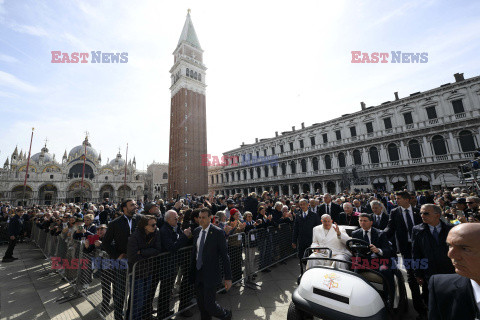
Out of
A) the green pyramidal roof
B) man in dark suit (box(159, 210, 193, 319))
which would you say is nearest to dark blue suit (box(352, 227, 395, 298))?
man in dark suit (box(159, 210, 193, 319))

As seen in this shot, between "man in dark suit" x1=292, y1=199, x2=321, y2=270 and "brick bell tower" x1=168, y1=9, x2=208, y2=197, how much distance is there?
3231 centimetres

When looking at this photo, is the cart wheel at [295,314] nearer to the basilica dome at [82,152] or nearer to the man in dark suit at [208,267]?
the man in dark suit at [208,267]

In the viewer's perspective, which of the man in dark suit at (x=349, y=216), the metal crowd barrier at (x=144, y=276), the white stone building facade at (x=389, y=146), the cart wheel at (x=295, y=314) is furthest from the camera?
the white stone building facade at (x=389, y=146)

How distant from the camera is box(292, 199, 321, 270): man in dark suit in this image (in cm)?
543

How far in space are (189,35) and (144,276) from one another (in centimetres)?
5104

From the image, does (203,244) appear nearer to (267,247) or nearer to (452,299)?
(452,299)

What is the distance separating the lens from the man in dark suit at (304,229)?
5.43 m

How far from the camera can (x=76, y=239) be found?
18.2ft

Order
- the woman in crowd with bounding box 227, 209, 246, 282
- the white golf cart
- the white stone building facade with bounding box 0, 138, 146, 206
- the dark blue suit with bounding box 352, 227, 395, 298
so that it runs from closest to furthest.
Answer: the white golf cart < the dark blue suit with bounding box 352, 227, 395, 298 < the woman in crowd with bounding box 227, 209, 246, 282 < the white stone building facade with bounding box 0, 138, 146, 206

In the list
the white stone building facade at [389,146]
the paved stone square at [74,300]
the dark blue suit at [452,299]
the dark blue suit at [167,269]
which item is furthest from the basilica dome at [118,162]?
the dark blue suit at [452,299]

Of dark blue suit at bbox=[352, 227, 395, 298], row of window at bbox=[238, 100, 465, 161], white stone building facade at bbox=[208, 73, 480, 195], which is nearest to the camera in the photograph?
dark blue suit at bbox=[352, 227, 395, 298]

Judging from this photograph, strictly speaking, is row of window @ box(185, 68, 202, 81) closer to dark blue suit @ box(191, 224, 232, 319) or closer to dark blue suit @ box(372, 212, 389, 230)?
dark blue suit @ box(372, 212, 389, 230)

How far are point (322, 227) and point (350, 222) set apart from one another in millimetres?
2517

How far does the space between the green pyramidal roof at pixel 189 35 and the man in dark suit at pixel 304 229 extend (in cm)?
4759
